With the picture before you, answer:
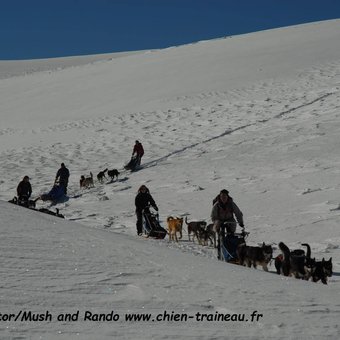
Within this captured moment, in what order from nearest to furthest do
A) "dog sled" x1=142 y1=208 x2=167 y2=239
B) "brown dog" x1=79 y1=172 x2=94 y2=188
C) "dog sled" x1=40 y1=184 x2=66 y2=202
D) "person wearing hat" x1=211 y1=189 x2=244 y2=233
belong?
1. "person wearing hat" x1=211 y1=189 x2=244 y2=233
2. "dog sled" x1=142 y1=208 x2=167 y2=239
3. "dog sled" x1=40 y1=184 x2=66 y2=202
4. "brown dog" x1=79 y1=172 x2=94 y2=188

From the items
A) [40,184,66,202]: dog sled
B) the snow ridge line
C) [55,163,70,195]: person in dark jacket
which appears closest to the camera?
[40,184,66,202]: dog sled

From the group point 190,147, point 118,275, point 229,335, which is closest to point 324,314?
point 229,335

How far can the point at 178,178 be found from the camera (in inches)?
645

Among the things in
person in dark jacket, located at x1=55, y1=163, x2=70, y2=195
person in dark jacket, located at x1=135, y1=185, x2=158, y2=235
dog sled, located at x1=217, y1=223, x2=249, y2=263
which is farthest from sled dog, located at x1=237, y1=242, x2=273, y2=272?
person in dark jacket, located at x1=55, y1=163, x2=70, y2=195

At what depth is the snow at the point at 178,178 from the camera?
165 inches

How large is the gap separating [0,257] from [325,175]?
35.1 feet

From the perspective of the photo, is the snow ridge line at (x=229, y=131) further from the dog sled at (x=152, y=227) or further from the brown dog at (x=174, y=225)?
the brown dog at (x=174, y=225)

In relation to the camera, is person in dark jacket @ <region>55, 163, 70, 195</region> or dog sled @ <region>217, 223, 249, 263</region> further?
person in dark jacket @ <region>55, 163, 70, 195</region>

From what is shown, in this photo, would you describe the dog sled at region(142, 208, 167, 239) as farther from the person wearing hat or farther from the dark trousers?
the person wearing hat

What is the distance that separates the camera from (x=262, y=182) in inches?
577

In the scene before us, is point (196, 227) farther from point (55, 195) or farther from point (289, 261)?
point (55, 195)

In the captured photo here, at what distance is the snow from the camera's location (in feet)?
13.7

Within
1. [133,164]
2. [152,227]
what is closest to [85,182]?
[133,164]

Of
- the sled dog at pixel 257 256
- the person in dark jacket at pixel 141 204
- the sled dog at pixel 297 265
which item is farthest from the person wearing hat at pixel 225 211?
the person in dark jacket at pixel 141 204
